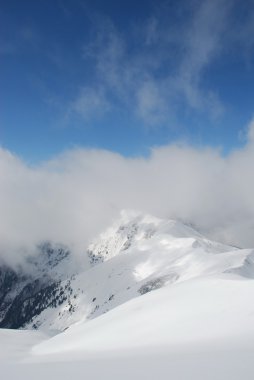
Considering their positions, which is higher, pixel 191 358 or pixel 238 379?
pixel 191 358

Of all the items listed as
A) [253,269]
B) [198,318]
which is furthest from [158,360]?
[253,269]

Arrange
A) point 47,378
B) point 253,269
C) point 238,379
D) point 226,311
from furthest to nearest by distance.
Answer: point 253,269 → point 226,311 → point 47,378 → point 238,379

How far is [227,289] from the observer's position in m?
30.2

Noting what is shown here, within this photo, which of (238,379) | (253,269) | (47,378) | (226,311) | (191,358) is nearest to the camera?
(238,379)

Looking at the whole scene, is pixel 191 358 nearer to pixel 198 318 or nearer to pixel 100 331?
pixel 198 318

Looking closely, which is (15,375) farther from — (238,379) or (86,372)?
(238,379)

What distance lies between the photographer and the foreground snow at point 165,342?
13977mm

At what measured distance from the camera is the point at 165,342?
21812 mm

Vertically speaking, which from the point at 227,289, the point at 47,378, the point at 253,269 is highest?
the point at 253,269

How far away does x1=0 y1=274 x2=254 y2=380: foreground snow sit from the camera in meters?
14.0

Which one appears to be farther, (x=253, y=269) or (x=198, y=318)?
(x=253, y=269)

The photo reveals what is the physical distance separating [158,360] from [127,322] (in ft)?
45.3

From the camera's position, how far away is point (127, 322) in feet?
96.6

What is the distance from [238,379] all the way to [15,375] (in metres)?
8.80
